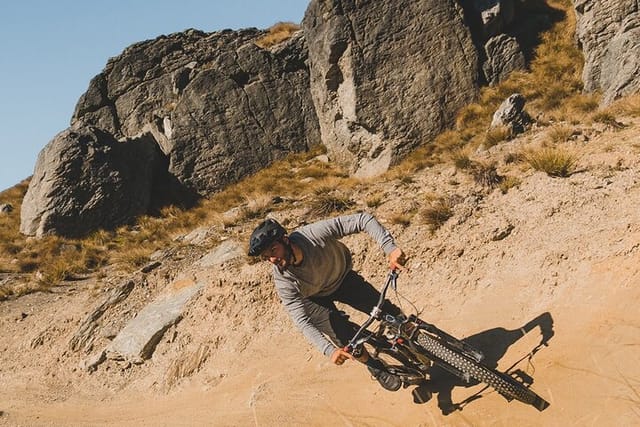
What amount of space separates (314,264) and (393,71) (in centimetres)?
1232

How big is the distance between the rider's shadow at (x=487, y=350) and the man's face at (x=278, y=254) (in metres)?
2.63

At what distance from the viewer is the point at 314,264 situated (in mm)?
5359

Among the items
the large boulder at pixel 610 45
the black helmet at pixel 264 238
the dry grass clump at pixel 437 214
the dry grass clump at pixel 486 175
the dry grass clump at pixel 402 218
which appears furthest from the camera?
the large boulder at pixel 610 45

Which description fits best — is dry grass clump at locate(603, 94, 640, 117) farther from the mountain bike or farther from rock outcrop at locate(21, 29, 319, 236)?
rock outcrop at locate(21, 29, 319, 236)

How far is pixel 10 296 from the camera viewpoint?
13.3m

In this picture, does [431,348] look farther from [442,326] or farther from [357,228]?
[442,326]

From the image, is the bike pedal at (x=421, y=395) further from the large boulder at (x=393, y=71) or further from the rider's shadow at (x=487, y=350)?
the large boulder at (x=393, y=71)

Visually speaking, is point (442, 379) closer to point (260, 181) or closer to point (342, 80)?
point (342, 80)

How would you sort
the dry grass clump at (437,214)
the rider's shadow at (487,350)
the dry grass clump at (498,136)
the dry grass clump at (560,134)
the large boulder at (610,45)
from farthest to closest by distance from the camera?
the dry grass clump at (498,136)
the large boulder at (610,45)
the dry grass clump at (560,134)
the dry grass clump at (437,214)
the rider's shadow at (487,350)

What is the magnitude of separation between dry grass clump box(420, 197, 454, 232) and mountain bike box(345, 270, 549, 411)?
14.0 feet

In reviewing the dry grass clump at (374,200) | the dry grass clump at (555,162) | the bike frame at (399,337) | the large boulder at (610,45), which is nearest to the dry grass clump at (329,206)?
the dry grass clump at (374,200)

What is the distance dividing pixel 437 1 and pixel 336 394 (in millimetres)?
13878

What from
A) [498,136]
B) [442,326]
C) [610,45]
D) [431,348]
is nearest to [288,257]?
[431,348]

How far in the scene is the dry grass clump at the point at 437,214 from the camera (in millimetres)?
9688
